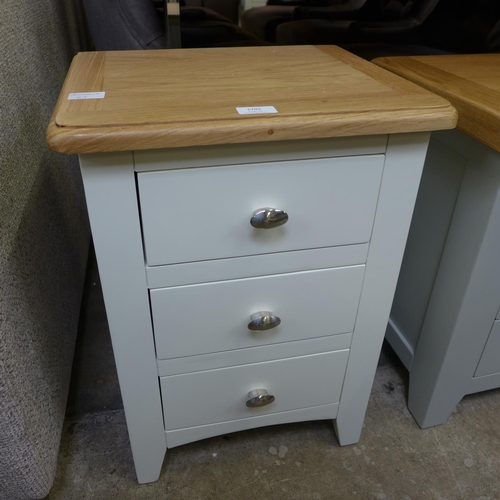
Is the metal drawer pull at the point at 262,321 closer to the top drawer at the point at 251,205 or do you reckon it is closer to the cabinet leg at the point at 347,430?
the top drawer at the point at 251,205

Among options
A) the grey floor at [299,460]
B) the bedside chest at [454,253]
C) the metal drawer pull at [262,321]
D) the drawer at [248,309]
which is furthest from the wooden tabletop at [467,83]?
the grey floor at [299,460]

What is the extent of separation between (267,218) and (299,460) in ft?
1.78

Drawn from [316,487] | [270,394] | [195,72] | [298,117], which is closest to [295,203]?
[298,117]

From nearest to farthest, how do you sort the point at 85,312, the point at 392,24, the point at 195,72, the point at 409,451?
the point at 195,72, the point at 409,451, the point at 392,24, the point at 85,312

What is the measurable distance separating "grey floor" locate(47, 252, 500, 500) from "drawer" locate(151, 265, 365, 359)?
304 mm

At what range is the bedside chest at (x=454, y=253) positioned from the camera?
0.71 m

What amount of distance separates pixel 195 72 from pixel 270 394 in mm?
534

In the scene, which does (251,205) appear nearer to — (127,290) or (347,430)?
(127,290)

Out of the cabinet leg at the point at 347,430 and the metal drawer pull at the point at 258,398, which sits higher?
the metal drawer pull at the point at 258,398

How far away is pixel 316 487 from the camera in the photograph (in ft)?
2.82

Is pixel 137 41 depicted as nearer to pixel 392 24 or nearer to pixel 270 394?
pixel 392 24

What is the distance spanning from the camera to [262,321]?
69 centimetres

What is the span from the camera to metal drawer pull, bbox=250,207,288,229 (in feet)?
1.95

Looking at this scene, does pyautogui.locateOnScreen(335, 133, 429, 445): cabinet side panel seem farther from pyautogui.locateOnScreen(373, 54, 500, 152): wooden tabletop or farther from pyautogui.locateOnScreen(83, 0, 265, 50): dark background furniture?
pyautogui.locateOnScreen(83, 0, 265, 50): dark background furniture
